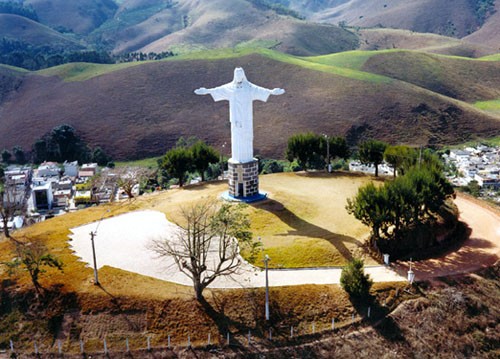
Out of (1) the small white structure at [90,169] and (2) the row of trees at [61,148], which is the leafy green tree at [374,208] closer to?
(1) the small white structure at [90,169]

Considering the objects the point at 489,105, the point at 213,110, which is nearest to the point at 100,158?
the point at 213,110

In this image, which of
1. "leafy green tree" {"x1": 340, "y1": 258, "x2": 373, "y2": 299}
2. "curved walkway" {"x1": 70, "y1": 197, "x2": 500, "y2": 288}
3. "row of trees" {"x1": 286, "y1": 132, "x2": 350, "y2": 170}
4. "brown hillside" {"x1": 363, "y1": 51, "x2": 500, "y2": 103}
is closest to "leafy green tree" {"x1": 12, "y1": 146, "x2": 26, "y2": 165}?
"row of trees" {"x1": 286, "y1": 132, "x2": 350, "y2": 170}

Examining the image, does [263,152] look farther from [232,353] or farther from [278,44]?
[278,44]

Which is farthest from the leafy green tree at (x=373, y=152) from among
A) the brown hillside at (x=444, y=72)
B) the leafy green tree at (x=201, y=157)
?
the brown hillside at (x=444, y=72)

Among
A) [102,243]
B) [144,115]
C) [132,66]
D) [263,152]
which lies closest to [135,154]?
[144,115]

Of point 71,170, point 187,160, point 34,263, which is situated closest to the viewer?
point 34,263

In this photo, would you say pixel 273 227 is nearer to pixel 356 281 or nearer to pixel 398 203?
pixel 398 203
